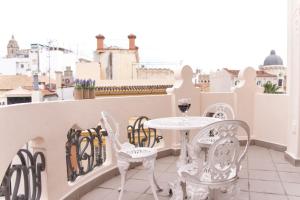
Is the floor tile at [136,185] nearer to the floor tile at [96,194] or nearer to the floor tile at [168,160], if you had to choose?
the floor tile at [96,194]

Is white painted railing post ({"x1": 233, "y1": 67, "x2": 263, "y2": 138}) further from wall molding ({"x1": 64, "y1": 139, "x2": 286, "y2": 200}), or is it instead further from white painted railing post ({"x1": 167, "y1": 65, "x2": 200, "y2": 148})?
white painted railing post ({"x1": 167, "y1": 65, "x2": 200, "y2": 148})

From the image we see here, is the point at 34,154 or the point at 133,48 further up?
the point at 133,48

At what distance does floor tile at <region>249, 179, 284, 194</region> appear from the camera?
120 inches

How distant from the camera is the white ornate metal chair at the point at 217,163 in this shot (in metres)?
1.91

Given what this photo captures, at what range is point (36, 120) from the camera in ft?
7.16

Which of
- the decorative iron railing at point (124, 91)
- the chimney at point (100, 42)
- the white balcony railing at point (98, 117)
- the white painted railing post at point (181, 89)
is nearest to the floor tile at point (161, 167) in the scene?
the white balcony railing at point (98, 117)

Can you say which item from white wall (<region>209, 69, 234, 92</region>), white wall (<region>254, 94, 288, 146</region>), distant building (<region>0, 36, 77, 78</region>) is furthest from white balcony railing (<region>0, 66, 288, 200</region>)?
white wall (<region>209, 69, 234, 92</region>)

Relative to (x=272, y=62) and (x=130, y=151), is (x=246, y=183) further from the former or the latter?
(x=272, y=62)

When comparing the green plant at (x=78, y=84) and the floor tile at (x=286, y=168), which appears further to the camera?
the floor tile at (x=286, y=168)

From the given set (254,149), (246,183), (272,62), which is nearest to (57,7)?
(254,149)

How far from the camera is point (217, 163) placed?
198 cm

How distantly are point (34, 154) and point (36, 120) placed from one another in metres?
0.32

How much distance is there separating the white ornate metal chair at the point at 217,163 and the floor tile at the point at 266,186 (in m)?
1.18

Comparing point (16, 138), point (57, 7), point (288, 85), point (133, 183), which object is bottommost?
Result: point (133, 183)
